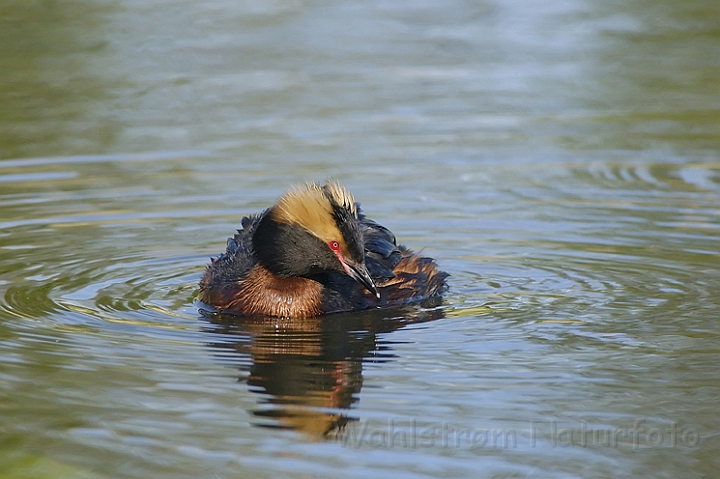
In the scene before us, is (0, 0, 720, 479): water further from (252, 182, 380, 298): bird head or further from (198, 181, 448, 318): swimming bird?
(252, 182, 380, 298): bird head

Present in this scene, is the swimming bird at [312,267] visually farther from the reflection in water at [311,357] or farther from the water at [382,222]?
the water at [382,222]

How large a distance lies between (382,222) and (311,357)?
13.0 ft

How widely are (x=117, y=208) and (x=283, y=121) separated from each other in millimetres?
3508

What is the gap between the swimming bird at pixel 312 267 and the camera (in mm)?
8984

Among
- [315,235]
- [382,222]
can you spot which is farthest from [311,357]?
[382,222]

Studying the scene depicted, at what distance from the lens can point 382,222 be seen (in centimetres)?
1194

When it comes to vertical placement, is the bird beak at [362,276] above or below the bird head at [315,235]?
below

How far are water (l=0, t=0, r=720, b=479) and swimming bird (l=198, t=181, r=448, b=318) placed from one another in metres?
0.28

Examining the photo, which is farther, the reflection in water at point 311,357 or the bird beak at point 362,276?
the bird beak at point 362,276

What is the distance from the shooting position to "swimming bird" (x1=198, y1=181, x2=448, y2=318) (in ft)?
29.5

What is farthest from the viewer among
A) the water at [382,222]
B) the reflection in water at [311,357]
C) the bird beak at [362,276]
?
the bird beak at [362,276]

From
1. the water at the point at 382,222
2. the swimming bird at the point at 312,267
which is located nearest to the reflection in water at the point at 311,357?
the water at the point at 382,222

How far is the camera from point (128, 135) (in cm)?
1495

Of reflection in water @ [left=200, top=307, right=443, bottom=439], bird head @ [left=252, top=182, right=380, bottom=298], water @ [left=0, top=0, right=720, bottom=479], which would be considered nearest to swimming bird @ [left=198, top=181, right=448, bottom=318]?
bird head @ [left=252, top=182, right=380, bottom=298]
